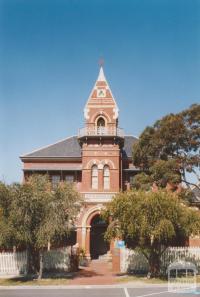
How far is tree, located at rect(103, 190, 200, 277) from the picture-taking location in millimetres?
22453

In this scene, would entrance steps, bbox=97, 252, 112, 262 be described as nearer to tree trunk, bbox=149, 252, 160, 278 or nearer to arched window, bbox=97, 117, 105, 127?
tree trunk, bbox=149, 252, 160, 278

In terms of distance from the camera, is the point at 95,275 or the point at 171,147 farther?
the point at 171,147

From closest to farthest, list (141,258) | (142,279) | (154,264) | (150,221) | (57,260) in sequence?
1. (150,221)
2. (142,279)
3. (154,264)
4. (141,258)
5. (57,260)

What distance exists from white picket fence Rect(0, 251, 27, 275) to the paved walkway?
3.49 metres

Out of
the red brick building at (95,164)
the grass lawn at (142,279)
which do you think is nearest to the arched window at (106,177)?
the red brick building at (95,164)

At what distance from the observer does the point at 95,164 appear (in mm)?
36375

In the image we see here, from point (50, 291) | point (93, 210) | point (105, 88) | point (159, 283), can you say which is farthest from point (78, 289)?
point (105, 88)

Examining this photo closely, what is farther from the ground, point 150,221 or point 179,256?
point 150,221

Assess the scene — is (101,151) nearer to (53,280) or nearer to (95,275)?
(95,275)

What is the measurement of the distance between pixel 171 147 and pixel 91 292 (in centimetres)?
1729

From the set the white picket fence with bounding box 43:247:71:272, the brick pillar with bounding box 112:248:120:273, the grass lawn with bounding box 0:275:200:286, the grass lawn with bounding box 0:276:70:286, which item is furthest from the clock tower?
the grass lawn with bounding box 0:276:70:286

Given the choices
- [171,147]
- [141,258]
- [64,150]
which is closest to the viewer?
[141,258]

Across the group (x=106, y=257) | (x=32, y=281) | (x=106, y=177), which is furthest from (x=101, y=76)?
(x=32, y=281)

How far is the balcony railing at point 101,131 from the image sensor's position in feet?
120
